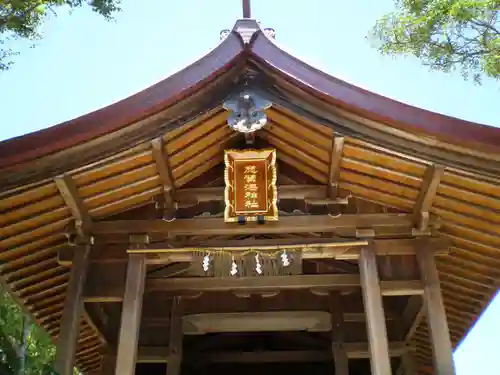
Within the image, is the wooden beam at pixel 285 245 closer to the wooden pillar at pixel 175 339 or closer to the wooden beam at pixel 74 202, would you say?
the wooden beam at pixel 74 202

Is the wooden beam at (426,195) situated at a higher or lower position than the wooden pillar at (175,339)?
higher

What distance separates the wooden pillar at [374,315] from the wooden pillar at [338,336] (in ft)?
7.56

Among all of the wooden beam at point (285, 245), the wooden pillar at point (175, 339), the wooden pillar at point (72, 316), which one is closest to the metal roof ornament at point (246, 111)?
the wooden beam at point (285, 245)

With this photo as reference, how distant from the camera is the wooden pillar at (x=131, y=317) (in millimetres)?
5191

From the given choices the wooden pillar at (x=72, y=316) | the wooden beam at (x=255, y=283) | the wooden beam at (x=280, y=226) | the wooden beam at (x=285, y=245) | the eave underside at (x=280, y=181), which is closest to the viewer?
the wooden pillar at (x=72, y=316)

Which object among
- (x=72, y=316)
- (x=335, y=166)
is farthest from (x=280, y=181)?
(x=72, y=316)

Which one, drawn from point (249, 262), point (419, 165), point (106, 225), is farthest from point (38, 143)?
point (419, 165)

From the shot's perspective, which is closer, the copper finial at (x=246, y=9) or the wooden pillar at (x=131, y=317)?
the wooden pillar at (x=131, y=317)

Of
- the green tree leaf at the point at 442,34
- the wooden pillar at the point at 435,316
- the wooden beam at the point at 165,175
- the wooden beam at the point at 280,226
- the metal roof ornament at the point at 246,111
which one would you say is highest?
the green tree leaf at the point at 442,34

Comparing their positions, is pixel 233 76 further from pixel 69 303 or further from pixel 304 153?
pixel 69 303

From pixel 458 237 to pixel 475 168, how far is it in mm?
1412

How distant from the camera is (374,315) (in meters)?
5.38

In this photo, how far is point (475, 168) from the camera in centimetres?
494

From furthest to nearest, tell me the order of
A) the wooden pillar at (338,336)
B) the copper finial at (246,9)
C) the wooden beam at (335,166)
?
the wooden pillar at (338,336) < the copper finial at (246,9) < the wooden beam at (335,166)
